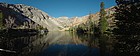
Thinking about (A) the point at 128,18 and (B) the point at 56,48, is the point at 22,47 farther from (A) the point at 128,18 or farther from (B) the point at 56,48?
(A) the point at 128,18

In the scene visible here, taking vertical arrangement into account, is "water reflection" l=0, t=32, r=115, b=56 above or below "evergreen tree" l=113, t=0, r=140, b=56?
below

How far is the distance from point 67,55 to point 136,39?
17.8m

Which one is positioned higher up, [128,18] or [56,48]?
[128,18]

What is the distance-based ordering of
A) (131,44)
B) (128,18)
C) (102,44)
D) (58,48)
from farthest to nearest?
1. (102,44)
2. (58,48)
3. (131,44)
4. (128,18)

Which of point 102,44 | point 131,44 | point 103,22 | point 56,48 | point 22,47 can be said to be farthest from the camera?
point 103,22

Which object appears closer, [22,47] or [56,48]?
[22,47]

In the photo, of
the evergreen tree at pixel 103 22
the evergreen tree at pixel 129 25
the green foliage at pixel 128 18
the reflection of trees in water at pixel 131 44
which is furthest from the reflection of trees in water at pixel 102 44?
the evergreen tree at pixel 103 22

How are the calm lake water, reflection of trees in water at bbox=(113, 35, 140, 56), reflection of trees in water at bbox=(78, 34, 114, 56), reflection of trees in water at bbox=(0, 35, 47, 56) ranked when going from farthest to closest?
reflection of trees in water at bbox=(0, 35, 47, 56) → reflection of trees in water at bbox=(78, 34, 114, 56) → the calm lake water → reflection of trees in water at bbox=(113, 35, 140, 56)

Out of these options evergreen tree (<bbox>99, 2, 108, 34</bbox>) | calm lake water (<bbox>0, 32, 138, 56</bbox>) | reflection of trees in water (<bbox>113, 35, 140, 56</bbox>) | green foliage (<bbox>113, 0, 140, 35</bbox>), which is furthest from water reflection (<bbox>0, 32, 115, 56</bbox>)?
evergreen tree (<bbox>99, 2, 108, 34</bbox>)

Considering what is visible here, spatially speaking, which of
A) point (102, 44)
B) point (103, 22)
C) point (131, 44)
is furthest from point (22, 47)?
point (103, 22)

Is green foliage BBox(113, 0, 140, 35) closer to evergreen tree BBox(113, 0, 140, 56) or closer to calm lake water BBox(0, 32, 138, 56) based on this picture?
evergreen tree BBox(113, 0, 140, 56)

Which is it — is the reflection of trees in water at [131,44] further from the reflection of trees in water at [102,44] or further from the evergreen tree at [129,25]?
the reflection of trees in water at [102,44]

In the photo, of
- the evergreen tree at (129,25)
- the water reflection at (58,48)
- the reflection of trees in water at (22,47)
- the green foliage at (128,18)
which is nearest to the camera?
the green foliage at (128,18)

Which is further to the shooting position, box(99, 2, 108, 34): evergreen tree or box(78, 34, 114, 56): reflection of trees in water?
box(99, 2, 108, 34): evergreen tree
